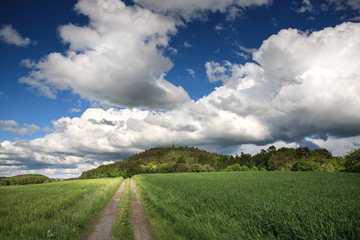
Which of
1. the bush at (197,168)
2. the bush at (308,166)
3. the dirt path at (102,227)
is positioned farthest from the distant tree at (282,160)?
the dirt path at (102,227)

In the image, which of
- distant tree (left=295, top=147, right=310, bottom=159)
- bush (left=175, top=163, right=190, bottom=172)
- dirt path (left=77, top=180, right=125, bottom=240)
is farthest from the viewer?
bush (left=175, top=163, right=190, bottom=172)

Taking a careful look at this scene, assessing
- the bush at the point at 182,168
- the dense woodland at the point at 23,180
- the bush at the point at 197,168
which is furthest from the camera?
the bush at the point at 182,168

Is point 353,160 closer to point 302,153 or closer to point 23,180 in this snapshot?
point 302,153

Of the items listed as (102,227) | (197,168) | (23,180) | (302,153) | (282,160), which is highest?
(302,153)

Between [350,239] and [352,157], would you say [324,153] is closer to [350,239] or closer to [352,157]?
[352,157]

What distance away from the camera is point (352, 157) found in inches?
1854

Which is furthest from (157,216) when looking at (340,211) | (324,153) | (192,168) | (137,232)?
(324,153)

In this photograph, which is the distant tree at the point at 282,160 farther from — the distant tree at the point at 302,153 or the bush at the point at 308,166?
the bush at the point at 308,166

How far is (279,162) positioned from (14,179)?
100669mm

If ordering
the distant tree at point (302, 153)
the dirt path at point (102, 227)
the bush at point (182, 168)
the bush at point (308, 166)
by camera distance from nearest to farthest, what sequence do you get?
the dirt path at point (102, 227), the bush at point (308, 166), the distant tree at point (302, 153), the bush at point (182, 168)

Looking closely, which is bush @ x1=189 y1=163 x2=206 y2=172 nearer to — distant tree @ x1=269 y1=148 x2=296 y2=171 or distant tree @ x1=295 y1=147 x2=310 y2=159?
distant tree @ x1=269 y1=148 x2=296 y2=171

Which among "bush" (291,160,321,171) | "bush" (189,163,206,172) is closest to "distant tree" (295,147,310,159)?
"bush" (291,160,321,171)

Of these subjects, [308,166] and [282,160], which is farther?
[282,160]

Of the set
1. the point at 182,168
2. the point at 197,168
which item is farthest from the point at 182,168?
the point at 197,168
